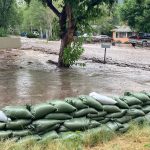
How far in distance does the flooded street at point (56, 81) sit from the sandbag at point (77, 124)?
339 cm

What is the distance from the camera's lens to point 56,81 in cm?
1416

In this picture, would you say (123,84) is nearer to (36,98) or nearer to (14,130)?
(36,98)

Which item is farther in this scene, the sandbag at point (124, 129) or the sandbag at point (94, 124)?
the sandbag at point (124, 129)

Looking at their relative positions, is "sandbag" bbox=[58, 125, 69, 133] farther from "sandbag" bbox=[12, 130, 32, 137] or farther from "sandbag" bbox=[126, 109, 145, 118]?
"sandbag" bbox=[126, 109, 145, 118]

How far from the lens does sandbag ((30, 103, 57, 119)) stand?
6297 mm

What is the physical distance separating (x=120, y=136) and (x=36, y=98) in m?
4.05

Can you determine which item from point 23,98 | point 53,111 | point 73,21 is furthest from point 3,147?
point 73,21

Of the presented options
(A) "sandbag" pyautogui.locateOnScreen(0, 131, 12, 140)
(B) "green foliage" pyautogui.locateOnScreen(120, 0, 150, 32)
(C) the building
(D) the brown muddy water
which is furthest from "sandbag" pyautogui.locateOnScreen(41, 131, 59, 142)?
(C) the building

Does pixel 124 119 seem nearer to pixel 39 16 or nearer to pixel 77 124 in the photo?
pixel 77 124

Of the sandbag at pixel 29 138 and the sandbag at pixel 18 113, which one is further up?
the sandbag at pixel 18 113

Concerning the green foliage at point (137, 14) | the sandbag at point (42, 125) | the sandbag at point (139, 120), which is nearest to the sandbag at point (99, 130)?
the sandbag at point (42, 125)

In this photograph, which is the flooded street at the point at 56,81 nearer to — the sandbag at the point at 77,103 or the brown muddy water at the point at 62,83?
the brown muddy water at the point at 62,83

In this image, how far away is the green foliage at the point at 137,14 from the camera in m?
46.1

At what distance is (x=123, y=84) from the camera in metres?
13.8
